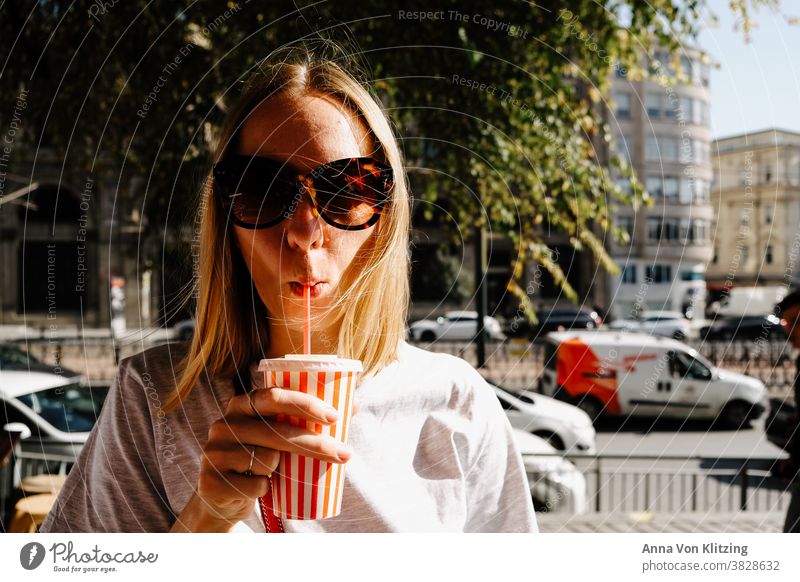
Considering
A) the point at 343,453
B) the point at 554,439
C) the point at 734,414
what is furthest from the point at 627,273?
the point at 343,453

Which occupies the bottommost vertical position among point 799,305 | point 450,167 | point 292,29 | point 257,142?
point 799,305

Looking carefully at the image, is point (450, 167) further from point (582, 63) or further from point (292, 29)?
point (582, 63)

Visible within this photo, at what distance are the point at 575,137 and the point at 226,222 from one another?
2.92 m

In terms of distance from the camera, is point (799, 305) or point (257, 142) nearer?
point (257, 142)

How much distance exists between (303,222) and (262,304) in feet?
0.87

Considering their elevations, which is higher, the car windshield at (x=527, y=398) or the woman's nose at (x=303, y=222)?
the woman's nose at (x=303, y=222)

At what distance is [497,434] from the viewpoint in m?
1.59

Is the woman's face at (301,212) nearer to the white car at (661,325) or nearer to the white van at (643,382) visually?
the white car at (661,325)

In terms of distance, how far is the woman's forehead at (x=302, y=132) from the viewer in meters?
1.48

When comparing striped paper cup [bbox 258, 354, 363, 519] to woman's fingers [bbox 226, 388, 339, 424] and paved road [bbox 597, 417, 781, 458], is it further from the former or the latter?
paved road [bbox 597, 417, 781, 458]

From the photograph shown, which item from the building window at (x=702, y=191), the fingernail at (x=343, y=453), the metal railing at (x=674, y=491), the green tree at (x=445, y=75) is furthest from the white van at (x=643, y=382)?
the fingernail at (x=343, y=453)

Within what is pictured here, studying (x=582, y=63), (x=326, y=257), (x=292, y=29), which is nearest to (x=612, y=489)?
Answer: (x=582, y=63)

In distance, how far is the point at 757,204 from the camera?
7.53 ft

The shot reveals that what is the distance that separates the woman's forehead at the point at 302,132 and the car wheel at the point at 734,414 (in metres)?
9.00
